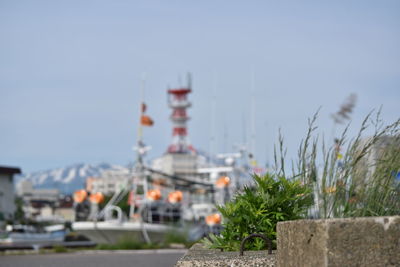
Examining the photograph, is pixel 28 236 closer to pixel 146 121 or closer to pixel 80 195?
pixel 80 195

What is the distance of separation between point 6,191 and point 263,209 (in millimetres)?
68530

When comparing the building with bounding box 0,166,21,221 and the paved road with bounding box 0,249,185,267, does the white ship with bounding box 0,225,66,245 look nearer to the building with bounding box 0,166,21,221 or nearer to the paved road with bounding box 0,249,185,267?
the paved road with bounding box 0,249,185,267

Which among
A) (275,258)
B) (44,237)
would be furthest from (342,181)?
(44,237)

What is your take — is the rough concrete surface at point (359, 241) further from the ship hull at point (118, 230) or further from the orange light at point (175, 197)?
the orange light at point (175, 197)

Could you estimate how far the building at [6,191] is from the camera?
71794 mm

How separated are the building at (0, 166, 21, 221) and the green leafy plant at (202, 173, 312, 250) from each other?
65707 mm

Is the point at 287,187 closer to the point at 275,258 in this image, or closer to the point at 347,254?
the point at 275,258

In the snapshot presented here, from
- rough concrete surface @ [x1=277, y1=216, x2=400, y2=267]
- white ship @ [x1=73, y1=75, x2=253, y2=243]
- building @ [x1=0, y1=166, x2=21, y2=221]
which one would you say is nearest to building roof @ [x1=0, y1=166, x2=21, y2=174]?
building @ [x1=0, y1=166, x2=21, y2=221]

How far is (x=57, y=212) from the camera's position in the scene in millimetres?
191250

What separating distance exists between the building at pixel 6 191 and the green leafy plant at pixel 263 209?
65707 mm

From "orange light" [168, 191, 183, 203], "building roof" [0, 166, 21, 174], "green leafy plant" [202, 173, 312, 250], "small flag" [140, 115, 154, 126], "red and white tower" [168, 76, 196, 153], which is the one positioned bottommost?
"green leafy plant" [202, 173, 312, 250]

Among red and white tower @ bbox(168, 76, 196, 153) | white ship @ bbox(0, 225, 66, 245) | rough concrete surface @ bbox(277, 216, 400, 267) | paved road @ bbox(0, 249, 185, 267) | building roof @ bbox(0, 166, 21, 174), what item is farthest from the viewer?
red and white tower @ bbox(168, 76, 196, 153)

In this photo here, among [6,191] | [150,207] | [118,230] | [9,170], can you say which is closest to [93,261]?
[118,230]

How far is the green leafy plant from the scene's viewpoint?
7.57m
